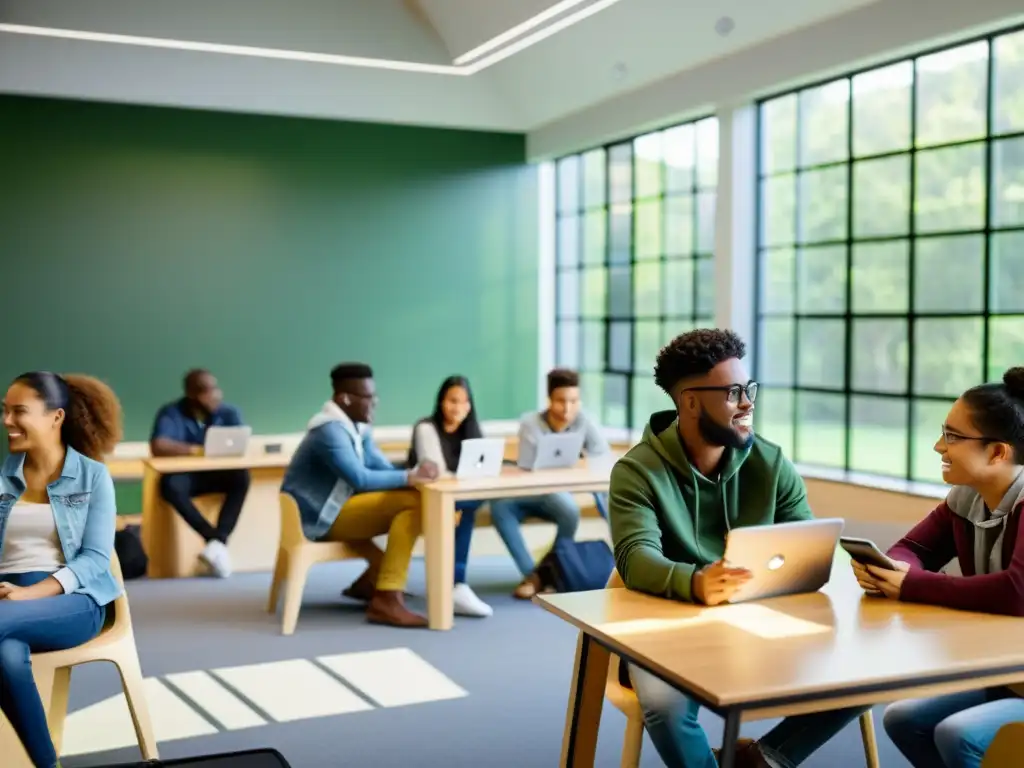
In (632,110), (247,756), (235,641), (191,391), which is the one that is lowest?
(235,641)

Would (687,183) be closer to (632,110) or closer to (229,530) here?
(632,110)

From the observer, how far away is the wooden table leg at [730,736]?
198cm

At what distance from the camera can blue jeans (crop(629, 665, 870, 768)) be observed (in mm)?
2562

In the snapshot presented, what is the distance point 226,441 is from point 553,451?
2.08m

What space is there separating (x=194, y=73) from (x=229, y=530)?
3525 millimetres

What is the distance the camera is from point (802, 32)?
21.4 feet

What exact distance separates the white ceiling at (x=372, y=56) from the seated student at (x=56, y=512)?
4.63 m

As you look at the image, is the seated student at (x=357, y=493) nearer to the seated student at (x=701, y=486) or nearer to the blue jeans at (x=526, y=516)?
the blue jeans at (x=526, y=516)

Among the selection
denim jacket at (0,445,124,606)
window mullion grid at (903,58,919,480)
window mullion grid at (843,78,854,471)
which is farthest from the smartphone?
window mullion grid at (843,78,854,471)

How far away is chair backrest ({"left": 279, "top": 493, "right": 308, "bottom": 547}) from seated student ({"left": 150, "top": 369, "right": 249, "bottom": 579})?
139 cm

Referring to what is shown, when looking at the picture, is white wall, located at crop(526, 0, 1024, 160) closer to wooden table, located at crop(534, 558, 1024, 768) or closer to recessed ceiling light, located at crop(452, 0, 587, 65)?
recessed ceiling light, located at crop(452, 0, 587, 65)

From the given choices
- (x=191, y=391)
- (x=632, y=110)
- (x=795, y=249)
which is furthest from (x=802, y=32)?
(x=191, y=391)

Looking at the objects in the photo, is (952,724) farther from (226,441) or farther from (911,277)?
(226,441)

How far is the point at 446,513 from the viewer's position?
5.32 m
